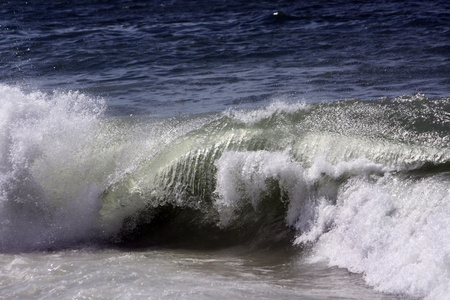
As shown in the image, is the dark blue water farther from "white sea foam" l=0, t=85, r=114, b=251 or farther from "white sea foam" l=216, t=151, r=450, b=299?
"white sea foam" l=216, t=151, r=450, b=299

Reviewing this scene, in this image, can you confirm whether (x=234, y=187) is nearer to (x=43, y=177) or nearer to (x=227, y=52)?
(x=43, y=177)

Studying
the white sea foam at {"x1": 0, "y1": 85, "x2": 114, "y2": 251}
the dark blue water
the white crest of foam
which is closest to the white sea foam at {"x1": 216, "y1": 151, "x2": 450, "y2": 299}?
the white crest of foam

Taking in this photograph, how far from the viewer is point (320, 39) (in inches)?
420

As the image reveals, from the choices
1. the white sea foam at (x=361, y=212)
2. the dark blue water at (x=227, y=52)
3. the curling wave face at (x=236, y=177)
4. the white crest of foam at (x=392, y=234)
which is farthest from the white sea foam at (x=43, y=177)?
the white crest of foam at (x=392, y=234)

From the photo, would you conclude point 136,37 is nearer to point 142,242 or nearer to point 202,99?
point 202,99

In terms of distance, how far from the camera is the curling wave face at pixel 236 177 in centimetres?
418

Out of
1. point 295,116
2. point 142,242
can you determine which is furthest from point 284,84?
point 142,242

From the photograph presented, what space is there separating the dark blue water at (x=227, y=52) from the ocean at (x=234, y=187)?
2.8 inches

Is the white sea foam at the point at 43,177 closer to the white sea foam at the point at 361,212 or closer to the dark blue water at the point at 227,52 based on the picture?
the white sea foam at the point at 361,212

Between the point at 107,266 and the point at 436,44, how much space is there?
7.26m

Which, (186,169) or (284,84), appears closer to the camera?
(186,169)

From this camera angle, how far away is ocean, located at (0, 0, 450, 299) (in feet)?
12.1

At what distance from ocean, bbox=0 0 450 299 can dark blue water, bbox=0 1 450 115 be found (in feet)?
0.23

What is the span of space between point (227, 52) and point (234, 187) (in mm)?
5846
